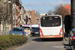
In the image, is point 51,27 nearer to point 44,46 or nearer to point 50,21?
point 50,21

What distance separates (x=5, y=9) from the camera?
17.1m

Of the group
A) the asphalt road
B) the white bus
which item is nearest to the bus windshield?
the white bus

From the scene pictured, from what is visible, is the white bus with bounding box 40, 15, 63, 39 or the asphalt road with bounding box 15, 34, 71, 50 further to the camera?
the white bus with bounding box 40, 15, 63, 39

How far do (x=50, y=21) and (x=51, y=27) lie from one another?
76 cm

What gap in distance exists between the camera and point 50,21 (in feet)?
70.7

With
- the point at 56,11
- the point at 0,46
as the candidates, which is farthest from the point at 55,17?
the point at 56,11

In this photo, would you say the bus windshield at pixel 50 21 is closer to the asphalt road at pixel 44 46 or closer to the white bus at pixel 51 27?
the white bus at pixel 51 27

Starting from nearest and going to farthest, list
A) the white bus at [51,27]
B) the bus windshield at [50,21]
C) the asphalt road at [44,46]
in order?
the asphalt road at [44,46] < the white bus at [51,27] < the bus windshield at [50,21]

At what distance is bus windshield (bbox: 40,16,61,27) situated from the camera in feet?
70.1

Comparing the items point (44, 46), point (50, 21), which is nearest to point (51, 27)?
point (50, 21)

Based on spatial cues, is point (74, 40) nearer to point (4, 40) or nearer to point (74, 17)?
point (4, 40)

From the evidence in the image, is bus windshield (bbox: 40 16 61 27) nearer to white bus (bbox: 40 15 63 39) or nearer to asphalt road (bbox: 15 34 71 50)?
white bus (bbox: 40 15 63 39)

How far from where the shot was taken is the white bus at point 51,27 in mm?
21109

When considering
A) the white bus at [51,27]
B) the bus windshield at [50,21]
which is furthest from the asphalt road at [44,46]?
the bus windshield at [50,21]
